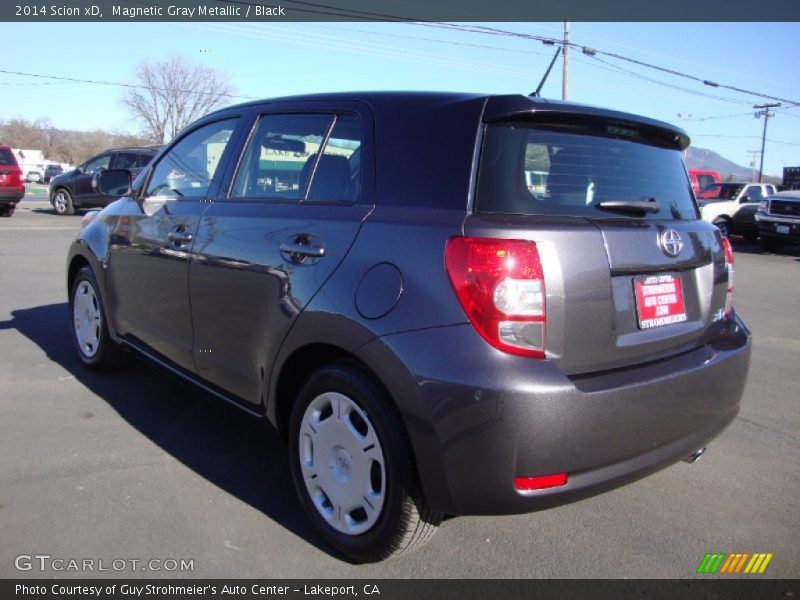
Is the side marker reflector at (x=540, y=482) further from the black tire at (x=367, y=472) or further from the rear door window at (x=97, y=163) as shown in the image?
the rear door window at (x=97, y=163)

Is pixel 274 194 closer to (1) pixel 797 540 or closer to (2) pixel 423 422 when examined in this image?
(2) pixel 423 422

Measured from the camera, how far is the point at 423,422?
7.14ft

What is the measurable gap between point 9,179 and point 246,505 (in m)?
17.1

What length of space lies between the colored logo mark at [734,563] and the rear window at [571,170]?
1.44m

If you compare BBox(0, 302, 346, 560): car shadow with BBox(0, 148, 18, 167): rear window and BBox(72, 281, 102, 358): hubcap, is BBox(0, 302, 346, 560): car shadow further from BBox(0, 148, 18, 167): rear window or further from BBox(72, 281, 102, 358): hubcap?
BBox(0, 148, 18, 167): rear window

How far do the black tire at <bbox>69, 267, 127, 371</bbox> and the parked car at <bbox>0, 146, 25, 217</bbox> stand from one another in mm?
14194

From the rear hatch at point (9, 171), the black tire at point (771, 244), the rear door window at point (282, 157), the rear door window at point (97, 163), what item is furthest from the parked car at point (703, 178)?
the rear door window at point (282, 157)

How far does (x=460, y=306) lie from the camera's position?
2.15 metres

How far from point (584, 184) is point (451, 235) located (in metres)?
0.65

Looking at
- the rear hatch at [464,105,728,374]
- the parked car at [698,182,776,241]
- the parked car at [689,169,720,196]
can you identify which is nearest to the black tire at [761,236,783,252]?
the parked car at [698,182,776,241]

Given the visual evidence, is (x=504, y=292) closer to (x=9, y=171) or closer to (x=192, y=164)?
(x=192, y=164)

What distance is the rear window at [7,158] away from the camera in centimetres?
1678

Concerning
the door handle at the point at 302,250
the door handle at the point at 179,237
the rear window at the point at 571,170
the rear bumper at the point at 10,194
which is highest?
the rear window at the point at 571,170

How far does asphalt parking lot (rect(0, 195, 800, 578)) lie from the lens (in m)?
2.60
